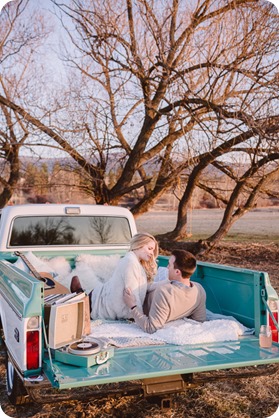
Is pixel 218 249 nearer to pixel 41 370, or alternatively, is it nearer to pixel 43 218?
pixel 43 218

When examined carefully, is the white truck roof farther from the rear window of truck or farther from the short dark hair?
the short dark hair

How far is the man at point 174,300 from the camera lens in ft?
12.5

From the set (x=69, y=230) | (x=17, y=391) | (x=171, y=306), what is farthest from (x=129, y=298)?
(x=69, y=230)

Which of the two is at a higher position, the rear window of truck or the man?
the rear window of truck

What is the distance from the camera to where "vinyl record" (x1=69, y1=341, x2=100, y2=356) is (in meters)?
3.08

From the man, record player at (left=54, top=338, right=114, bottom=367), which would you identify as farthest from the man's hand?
record player at (left=54, top=338, right=114, bottom=367)

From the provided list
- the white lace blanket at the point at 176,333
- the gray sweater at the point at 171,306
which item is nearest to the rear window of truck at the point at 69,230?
the white lace blanket at the point at 176,333

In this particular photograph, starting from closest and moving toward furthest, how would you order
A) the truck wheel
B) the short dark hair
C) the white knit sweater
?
1. the truck wheel
2. the short dark hair
3. the white knit sweater

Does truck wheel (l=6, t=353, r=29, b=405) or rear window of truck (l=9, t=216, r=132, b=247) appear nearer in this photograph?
truck wheel (l=6, t=353, r=29, b=405)

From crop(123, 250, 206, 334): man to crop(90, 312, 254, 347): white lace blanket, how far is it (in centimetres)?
6

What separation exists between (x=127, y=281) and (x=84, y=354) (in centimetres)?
104

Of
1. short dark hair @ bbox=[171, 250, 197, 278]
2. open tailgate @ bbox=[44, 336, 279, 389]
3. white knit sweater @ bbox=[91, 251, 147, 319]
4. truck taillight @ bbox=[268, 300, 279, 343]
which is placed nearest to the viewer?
open tailgate @ bbox=[44, 336, 279, 389]

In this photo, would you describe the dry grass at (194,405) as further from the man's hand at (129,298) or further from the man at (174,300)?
the man's hand at (129,298)

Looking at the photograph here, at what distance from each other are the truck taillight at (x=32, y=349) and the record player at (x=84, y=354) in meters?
0.12
